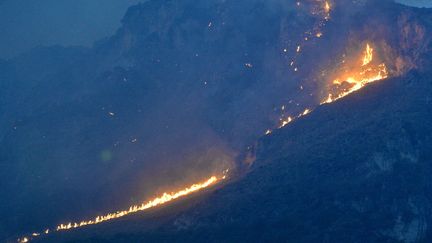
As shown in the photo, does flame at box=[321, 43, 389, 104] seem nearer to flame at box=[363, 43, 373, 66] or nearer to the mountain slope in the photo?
flame at box=[363, 43, 373, 66]

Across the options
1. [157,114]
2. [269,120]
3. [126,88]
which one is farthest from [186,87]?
[269,120]

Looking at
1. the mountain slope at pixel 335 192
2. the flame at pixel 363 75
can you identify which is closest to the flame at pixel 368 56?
the flame at pixel 363 75

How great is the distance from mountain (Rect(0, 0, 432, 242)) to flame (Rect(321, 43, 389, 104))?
2.81 metres

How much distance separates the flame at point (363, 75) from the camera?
11338 centimetres

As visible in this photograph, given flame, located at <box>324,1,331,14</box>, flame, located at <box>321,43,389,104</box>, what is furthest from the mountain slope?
flame, located at <box>324,1,331,14</box>

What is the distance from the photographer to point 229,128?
12606 centimetres

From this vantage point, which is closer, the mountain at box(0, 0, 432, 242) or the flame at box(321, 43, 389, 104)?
the mountain at box(0, 0, 432, 242)

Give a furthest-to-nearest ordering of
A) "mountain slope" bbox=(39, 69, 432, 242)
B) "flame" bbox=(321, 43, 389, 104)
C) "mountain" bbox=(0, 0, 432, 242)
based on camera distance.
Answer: "flame" bbox=(321, 43, 389, 104) < "mountain" bbox=(0, 0, 432, 242) < "mountain slope" bbox=(39, 69, 432, 242)

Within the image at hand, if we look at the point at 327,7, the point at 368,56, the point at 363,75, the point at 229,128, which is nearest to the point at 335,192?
the point at 363,75

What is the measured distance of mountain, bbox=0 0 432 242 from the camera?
7281 cm

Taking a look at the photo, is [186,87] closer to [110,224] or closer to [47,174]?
[47,174]

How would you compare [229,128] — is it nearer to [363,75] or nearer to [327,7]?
[363,75]

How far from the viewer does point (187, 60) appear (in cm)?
16488

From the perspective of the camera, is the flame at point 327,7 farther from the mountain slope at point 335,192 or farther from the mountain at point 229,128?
the mountain slope at point 335,192
